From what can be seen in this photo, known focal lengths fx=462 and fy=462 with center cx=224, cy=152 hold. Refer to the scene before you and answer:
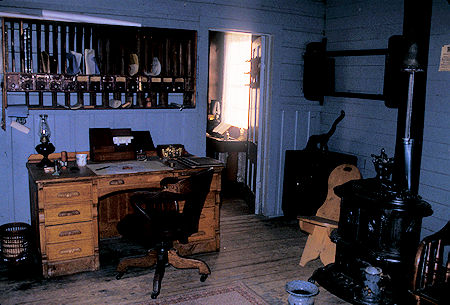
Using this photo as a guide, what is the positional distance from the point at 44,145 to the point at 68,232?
89 cm

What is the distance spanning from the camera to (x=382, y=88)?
5.11 meters

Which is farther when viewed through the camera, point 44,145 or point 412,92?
point 44,145

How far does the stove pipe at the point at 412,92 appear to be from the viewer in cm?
356

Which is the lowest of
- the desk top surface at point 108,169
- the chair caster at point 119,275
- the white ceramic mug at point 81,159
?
the chair caster at point 119,275

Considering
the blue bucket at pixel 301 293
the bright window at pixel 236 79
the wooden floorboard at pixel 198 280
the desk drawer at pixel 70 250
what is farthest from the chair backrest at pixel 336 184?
the bright window at pixel 236 79

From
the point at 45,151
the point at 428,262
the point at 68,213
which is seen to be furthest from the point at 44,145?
the point at 428,262

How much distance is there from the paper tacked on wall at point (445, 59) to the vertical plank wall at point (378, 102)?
0.06m

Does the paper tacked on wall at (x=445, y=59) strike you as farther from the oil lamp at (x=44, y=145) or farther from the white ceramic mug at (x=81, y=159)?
the oil lamp at (x=44, y=145)

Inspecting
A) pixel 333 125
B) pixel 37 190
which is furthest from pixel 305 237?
pixel 37 190

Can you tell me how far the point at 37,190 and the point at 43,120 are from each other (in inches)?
35.3

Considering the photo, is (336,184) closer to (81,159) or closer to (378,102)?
(378,102)

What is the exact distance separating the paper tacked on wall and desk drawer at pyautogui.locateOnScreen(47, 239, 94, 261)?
11.9 ft

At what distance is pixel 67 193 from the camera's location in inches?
153

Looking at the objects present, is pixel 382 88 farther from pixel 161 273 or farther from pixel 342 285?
pixel 161 273
